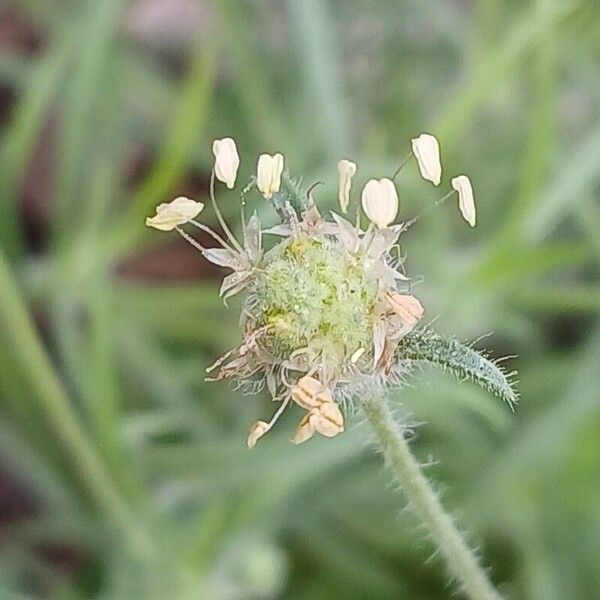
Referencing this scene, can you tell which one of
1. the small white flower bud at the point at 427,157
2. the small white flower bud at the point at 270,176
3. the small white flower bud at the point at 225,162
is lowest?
the small white flower bud at the point at 427,157

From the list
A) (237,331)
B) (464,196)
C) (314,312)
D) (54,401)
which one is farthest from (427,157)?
(237,331)

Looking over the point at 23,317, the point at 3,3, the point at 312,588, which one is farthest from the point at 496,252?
the point at 3,3

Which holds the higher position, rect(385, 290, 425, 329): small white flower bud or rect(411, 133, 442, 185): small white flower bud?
rect(411, 133, 442, 185): small white flower bud

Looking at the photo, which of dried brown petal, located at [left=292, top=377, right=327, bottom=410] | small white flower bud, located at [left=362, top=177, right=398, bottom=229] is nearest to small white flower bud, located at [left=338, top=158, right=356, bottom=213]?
small white flower bud, located at [left=362, top=177, right=398, bottom=229]

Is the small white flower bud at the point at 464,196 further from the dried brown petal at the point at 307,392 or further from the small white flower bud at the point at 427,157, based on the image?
the dried brown petal at the point at 307,392

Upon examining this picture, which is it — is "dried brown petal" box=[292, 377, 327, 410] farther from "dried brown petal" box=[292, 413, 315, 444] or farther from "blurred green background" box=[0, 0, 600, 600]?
"blurred green background" box=[0, 0, 600, 600]

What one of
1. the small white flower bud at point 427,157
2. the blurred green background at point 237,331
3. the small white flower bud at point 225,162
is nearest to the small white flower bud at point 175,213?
the small white flower bud at point 225,162
